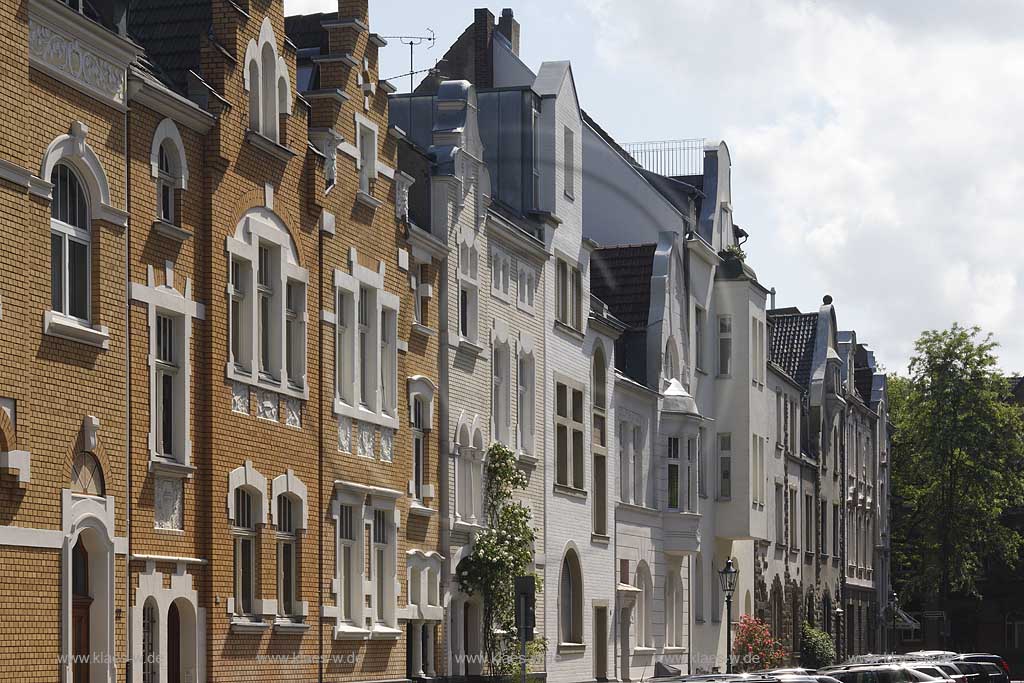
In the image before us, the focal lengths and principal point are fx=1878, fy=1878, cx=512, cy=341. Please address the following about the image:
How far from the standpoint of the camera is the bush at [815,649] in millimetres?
64438

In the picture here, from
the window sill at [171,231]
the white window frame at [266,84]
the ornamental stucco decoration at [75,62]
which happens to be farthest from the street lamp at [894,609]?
the ornamental stucco decoration at [75,62]

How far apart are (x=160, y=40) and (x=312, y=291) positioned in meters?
4.64

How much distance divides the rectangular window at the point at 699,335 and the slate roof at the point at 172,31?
29.3 meters

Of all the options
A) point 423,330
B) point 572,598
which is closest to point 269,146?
point 423,330

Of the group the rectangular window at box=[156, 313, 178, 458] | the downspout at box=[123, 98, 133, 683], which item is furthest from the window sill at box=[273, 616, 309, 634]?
the downspout at box=[123, 98, 133, 683]

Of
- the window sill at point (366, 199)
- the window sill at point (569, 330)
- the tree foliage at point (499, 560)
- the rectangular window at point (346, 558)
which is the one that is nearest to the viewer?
the rectangular window at point (346, 558)

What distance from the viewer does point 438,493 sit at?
114ft

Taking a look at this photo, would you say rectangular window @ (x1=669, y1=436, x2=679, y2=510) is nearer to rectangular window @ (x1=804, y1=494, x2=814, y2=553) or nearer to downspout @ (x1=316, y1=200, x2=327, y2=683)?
rectangular window @ (x1=804, y1=494, x2=814, y2=553)

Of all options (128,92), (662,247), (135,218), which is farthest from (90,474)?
(662,247)

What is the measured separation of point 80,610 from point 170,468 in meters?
2.53

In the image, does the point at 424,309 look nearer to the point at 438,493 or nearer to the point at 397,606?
the point at 438,493

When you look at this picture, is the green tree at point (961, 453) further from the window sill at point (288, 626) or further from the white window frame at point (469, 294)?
the window sill at point (288, 626)

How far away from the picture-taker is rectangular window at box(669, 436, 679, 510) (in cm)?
5053

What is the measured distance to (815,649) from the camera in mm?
64688
